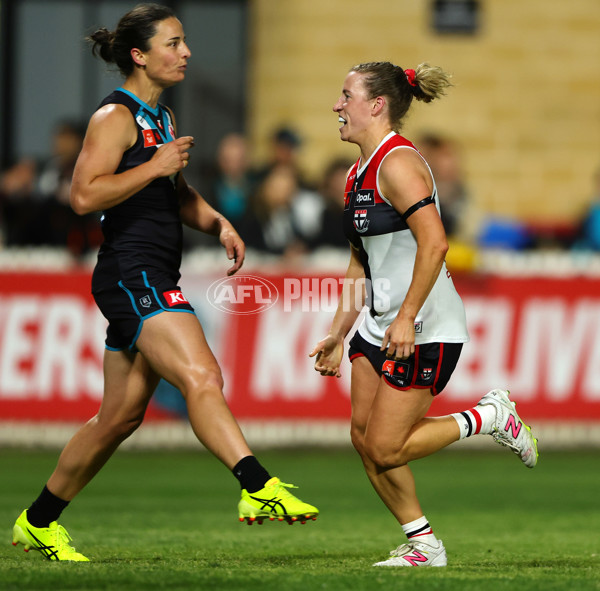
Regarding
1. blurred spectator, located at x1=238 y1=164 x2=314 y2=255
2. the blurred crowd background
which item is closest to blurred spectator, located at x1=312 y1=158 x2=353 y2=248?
blurred spectator, located at x1=238 y1=164 x2=314 y2=255

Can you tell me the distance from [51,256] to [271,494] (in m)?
7.27

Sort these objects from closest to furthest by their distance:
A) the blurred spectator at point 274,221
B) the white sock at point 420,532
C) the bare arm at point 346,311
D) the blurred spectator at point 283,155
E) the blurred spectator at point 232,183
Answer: the white sock at point 420,532 < the bare arm at point 346,311 < the blurred spectator at point 274,221 < the blurred spectator at point 232,183 < the blurred spectator at point 283,155

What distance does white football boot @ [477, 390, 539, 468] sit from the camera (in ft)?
21.1

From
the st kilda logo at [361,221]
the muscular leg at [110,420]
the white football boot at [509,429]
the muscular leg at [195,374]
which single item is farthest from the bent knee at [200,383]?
the white football boot at [509,429]

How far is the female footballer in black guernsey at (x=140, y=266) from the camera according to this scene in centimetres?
584

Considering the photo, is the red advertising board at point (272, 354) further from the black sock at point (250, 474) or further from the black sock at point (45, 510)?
the black sock at point (250, 474)

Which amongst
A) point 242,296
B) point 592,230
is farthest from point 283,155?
point 592,230

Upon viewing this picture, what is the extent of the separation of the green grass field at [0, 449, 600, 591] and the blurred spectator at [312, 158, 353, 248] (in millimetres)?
2030

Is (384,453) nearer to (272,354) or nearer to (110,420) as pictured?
(110,420)

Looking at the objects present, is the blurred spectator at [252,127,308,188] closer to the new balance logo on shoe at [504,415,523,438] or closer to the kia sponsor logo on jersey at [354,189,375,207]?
the new balance logo on shoe at [504,415,523,438]

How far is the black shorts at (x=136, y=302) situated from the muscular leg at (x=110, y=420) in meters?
0.17

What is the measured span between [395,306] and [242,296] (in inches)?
168

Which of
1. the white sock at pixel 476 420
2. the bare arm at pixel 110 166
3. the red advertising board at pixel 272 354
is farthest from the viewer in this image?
the red advertising board at pixel 272 354

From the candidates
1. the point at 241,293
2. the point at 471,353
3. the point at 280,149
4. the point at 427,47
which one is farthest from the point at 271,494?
the point at 427,47
